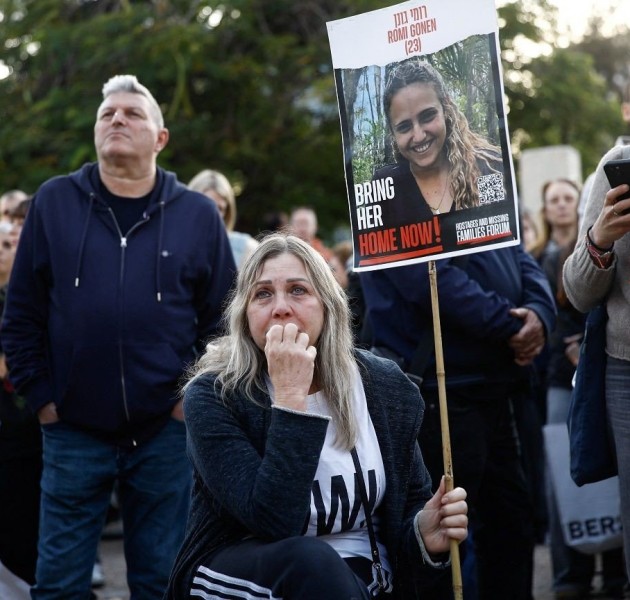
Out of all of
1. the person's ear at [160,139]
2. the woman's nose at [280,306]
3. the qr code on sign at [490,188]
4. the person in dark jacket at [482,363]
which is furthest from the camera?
the person's ear at [160,139]

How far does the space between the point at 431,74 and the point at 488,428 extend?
1725 millimetres

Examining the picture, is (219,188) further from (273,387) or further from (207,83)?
(207,83)

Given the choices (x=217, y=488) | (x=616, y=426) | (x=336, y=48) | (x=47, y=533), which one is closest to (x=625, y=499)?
(x=616, y=426)

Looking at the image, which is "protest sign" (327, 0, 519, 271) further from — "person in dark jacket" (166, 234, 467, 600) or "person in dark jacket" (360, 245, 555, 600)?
"person in dark jacket" (360, 245, 555, 600)

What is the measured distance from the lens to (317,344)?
366cm

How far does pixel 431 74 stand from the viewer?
3.71 m

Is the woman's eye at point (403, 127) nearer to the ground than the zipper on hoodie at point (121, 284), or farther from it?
farther from it

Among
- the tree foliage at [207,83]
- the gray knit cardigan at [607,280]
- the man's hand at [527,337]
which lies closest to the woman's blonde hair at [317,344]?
the gray knit cardigan at [607,280]

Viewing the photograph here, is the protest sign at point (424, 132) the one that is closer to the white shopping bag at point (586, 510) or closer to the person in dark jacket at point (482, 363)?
the person in dark jacket at point (482, 363)

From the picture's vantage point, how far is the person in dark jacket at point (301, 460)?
→ 3.23 metres

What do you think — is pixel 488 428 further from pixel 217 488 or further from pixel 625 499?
pixel 217 488

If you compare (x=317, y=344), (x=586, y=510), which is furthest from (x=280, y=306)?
(x=586, y=510)

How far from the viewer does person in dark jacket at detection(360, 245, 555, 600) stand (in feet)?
15.6

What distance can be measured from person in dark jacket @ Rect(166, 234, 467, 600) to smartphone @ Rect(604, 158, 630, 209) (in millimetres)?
911
